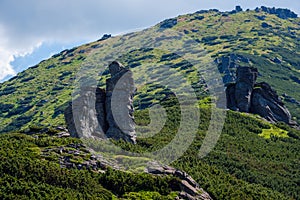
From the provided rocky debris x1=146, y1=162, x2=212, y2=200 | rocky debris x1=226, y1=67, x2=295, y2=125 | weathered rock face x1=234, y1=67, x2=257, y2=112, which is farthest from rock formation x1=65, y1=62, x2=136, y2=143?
rocky debris x1=226, y1=67, x2=295, y2=125

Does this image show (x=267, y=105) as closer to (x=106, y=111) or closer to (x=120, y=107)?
(x=120, y=107)

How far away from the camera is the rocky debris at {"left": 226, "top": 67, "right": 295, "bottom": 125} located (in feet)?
603

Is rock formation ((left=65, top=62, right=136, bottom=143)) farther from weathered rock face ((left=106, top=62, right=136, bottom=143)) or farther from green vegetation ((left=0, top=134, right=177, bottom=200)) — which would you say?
green vegetation ((left=0, top=134, right=177, bottom=200))

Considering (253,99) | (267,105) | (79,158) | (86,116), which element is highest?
(253,99)

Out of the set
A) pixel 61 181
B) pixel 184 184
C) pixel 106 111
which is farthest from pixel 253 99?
pixel 61 181

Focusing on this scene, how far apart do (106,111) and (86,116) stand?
10190mm

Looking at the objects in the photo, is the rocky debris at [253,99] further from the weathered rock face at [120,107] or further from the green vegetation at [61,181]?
the green vegetation at [61,181]

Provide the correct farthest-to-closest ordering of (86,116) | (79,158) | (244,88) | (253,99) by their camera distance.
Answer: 1. (253,99)
2. (244,88)
3. (86,116)
4. (79,158)

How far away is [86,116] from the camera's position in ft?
364

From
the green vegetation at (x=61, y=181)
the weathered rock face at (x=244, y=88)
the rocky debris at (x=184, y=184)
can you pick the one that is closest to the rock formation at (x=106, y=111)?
the green vegetation at (x=61, y=181)

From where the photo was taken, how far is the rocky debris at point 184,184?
78675mm

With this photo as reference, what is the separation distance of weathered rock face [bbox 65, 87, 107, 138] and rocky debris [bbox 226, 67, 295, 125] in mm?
81092

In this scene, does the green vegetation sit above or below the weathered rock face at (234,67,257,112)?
below

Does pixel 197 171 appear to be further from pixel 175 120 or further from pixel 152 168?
pixel 175 120
